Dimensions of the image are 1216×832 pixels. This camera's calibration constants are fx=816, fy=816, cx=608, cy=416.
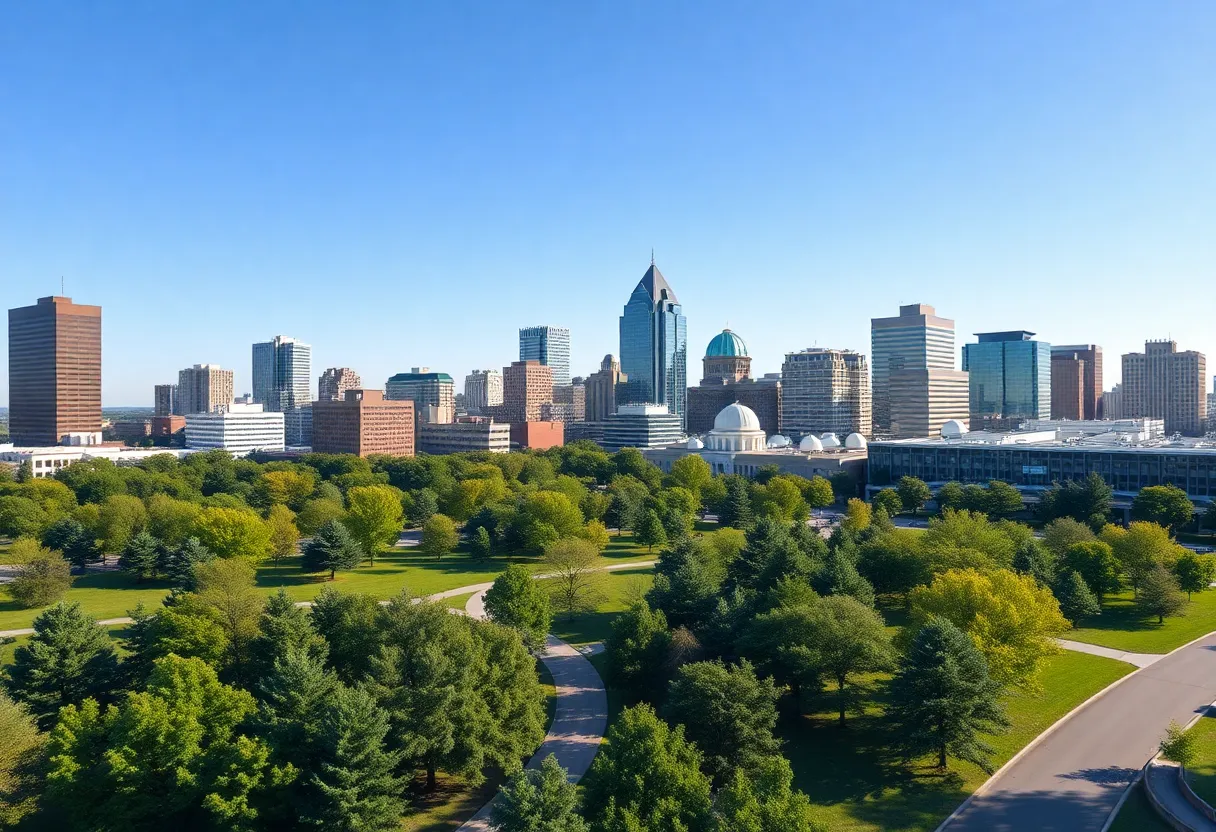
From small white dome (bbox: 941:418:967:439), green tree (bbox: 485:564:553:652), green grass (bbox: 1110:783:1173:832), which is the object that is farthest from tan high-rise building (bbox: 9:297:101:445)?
green grass (bbox: 1110:783:1173:832)

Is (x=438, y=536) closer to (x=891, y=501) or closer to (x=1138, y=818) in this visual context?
(x=891, y=501)

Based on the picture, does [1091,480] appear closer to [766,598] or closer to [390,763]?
[766,598]

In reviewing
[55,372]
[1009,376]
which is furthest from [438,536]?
[1009,376]

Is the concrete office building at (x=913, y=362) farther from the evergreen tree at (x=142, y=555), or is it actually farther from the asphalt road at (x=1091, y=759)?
the evergreen tree at (x=142, y=555)

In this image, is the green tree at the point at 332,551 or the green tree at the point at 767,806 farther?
the green tree at the point at 332,551

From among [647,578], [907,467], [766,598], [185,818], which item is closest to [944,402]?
[907,467]

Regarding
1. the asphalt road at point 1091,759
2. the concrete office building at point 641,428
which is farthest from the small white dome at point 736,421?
the asphalt road at point 1091,759
